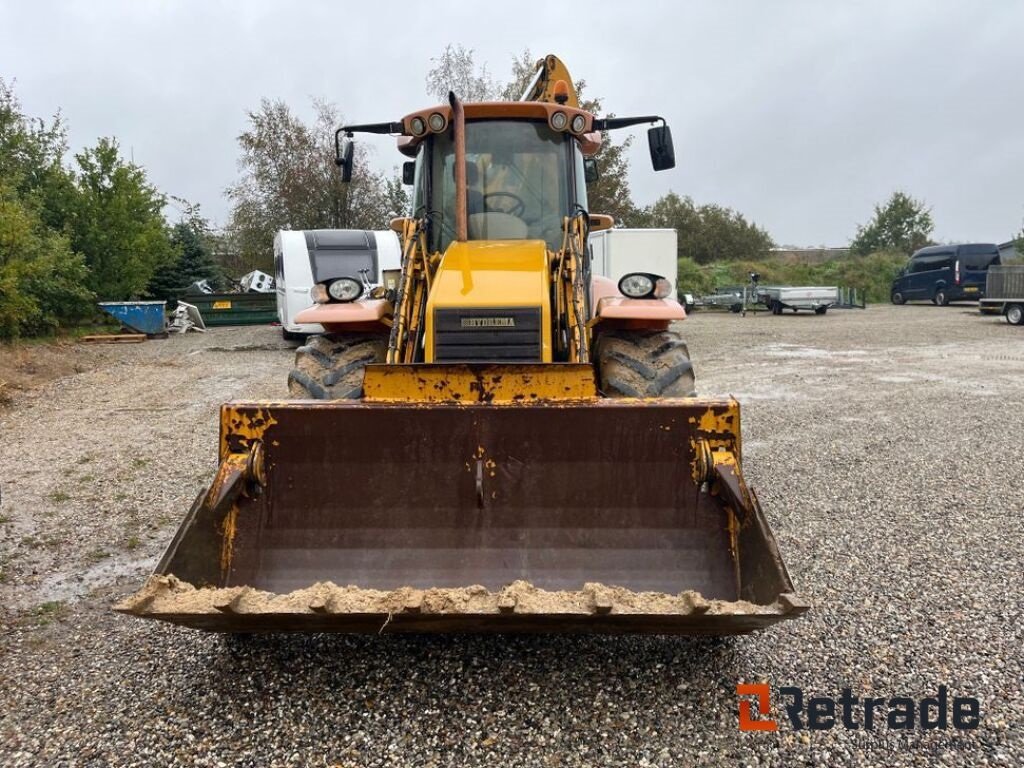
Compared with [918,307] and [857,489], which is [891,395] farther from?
[918,307]

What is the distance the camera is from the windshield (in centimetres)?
481

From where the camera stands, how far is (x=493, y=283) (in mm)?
4039

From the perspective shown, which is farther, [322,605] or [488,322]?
[488,322]

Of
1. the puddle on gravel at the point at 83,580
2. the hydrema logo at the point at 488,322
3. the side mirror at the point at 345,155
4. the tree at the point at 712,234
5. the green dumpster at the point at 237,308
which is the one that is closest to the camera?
the hydrema logo at the point at 488,322

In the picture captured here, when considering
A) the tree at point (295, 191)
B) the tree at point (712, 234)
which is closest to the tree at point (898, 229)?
the tree at point (712, 234)

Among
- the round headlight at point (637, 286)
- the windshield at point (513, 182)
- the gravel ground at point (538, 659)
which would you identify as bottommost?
the gravel ground at point (538, 659)

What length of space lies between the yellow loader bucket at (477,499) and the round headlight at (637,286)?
1.43m

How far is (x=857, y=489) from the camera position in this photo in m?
5.76

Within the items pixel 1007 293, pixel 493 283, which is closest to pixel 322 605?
pixel 493 283

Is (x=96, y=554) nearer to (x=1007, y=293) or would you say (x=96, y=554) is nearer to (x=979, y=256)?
(x=1007, y=293)

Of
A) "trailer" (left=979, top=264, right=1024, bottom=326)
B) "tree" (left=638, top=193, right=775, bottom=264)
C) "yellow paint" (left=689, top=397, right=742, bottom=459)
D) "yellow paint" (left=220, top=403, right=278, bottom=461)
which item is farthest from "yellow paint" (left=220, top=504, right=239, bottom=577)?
"tree" (left=638, top=193, right=775, bottom=264)

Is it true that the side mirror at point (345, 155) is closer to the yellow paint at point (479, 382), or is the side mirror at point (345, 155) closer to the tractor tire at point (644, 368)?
the tractor tire at point (644, 368)

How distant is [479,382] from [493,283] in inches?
30.3

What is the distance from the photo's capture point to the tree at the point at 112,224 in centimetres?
2162
